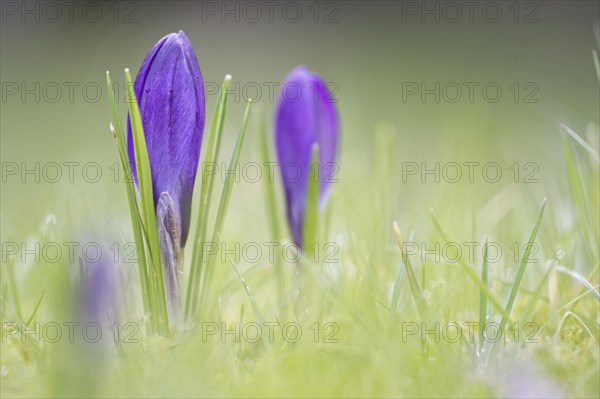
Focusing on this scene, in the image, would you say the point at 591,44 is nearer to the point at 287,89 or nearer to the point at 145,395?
the point at 287,89

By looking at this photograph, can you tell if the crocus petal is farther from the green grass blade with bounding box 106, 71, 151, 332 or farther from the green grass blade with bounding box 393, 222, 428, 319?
the green grass blade with bounding box 393, 222, 428, 319

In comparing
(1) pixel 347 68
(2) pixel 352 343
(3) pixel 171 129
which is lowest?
(2) pixel 352 343

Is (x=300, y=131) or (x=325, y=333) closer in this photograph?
(x=325, y=333)

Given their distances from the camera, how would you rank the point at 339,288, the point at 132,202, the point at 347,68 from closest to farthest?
the point at 132,202
the point at 339,288
the point at 347,68

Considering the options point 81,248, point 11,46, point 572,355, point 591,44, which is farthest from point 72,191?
point 591,44

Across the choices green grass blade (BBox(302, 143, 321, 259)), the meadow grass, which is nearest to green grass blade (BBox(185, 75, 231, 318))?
the meadow grass

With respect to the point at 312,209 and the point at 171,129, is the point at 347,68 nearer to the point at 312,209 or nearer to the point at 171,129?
the point at 312,209

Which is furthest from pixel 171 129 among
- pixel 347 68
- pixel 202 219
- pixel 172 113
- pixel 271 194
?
pixel 347 68
